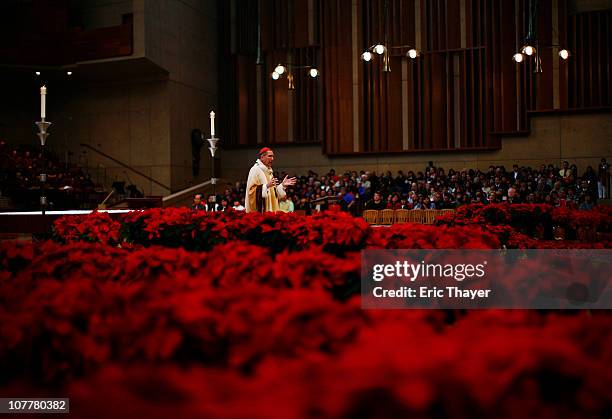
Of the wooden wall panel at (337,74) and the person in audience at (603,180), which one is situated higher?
the wooden wall panel at (337,74)

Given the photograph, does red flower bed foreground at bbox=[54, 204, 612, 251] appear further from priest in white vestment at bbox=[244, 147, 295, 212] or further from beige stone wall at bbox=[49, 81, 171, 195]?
beige stone wall at bbox=[49, 81, 171, 195]

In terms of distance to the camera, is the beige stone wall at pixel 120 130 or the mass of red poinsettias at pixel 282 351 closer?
the mass of red poinsettias at pixel 282 351

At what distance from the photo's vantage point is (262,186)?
7.34m

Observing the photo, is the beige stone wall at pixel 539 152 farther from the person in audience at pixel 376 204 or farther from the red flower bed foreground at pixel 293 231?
the red flower bed foreground at pixel 293 231

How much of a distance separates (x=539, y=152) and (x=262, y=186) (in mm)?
14608

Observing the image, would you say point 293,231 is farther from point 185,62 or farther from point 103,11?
point 103,11

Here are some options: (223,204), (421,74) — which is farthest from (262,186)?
(421,74)

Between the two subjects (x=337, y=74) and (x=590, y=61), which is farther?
(x=337, y=74)

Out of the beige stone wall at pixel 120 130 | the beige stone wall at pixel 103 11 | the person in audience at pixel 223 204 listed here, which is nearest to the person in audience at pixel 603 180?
the person in audience at pixel 223 204

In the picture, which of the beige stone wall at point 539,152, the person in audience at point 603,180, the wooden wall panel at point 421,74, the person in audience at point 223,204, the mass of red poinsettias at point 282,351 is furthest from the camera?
the wooden wall panel at point 421,74

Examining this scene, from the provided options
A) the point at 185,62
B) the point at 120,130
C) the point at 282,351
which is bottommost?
the point at 282,351

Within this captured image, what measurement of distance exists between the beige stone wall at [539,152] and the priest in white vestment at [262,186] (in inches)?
517

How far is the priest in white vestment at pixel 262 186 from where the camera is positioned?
23.9 ft

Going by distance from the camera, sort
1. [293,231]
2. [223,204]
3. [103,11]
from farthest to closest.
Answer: [103,11], [223,204], [293,231]
